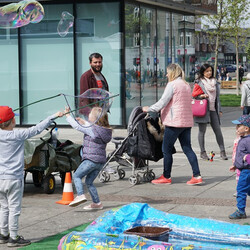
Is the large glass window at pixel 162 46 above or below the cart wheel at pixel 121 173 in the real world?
above

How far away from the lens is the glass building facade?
1834 centimetres

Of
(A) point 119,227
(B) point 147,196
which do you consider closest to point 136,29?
(B) point 147,196

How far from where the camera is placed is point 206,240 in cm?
589

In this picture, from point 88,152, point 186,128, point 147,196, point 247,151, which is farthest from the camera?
Result: point 186,128

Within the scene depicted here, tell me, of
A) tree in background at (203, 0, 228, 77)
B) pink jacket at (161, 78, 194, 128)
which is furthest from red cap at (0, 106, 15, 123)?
tree in background at (203, 0, 228, 77)

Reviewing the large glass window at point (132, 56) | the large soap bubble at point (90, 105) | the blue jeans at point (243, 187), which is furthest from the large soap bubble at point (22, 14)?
the large glass window at point (132, 56)

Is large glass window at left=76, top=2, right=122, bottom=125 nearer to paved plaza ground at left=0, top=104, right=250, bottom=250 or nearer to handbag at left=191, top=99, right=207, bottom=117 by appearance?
handbag at left=191, top=99, right=207, bottom=117

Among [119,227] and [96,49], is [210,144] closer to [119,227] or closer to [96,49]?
[96,49]

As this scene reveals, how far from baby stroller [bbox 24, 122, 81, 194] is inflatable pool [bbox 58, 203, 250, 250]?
308 cm

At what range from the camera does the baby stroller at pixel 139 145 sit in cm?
982

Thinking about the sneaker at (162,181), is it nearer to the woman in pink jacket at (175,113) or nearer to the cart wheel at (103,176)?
the woman in pink jacket at (175,113)

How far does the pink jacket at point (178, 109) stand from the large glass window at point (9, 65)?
10182 millimetres

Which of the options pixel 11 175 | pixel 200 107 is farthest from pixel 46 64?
pixel 11 175

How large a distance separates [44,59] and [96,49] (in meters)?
1.58
